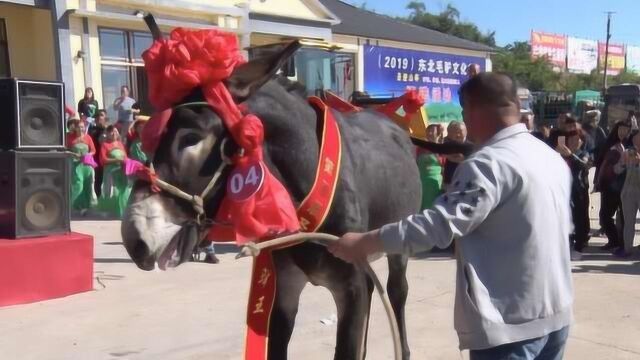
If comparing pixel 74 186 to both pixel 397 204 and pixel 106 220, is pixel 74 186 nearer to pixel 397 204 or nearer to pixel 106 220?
pixel 106 220

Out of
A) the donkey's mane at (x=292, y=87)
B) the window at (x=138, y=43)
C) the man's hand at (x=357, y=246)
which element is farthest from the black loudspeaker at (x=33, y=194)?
the window at (x=138, y=43)

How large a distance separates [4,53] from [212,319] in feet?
36.6

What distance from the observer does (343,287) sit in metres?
2.98

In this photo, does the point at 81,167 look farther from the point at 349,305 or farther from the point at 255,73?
the point at 255,73

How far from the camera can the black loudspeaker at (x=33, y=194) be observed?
5.87 m

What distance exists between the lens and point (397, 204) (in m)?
3.58

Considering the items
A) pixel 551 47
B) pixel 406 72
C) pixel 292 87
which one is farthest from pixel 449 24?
pixel 292 87

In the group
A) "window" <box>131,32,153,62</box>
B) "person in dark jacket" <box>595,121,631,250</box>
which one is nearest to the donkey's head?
"person in dark jacket" <box>595,121,631,250</box>

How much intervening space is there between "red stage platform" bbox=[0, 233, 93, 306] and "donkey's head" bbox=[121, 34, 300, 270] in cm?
375

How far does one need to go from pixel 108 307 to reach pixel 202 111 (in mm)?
3785

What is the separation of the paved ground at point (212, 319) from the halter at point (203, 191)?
2329mm

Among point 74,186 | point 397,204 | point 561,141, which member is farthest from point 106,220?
point 397,204

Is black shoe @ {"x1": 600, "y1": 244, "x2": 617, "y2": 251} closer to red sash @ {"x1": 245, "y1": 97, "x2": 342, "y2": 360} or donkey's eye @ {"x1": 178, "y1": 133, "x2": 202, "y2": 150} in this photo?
red sash @ {"x1": 245, "y1": 97, "x2": 342, "y2": 360}

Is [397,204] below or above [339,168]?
below
